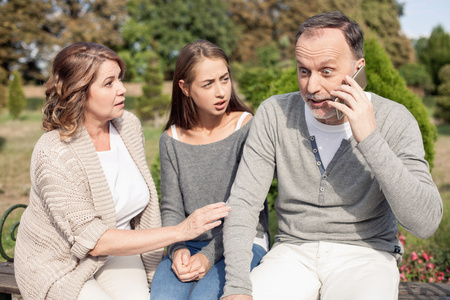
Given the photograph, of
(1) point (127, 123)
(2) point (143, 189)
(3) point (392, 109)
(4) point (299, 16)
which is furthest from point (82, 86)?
(4) point (299, 16)

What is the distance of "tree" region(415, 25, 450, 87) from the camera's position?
31781mm

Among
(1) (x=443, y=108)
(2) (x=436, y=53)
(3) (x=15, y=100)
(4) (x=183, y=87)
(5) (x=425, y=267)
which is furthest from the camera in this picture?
(2) (x=436, y=53)

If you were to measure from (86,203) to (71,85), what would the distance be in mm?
707

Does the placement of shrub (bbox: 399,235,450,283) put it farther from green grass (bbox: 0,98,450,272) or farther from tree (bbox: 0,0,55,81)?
tree (bbox: 0,0,55,81)

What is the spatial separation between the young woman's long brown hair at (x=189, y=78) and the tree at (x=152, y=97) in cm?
1481

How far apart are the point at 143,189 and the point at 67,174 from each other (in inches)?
22.6

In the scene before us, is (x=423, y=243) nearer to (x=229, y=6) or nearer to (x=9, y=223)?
(x=9, y=223)

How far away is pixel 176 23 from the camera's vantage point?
4256 cm

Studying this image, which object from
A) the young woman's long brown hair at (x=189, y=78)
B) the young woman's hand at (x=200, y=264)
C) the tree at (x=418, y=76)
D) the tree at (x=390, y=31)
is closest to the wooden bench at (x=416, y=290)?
the young woman's hand at (x=200, y=264)

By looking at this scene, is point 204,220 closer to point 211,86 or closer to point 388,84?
point 211,86

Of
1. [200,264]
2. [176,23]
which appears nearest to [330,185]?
[200,264]

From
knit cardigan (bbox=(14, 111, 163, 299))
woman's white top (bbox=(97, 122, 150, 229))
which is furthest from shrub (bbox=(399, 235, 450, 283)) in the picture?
knit cardigan (bbox=(14, 111, 163, 299))

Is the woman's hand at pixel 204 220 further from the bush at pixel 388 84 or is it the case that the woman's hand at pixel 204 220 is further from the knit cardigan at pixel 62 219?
the bush at pixel 388 84

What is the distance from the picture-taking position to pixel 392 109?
2.29 meters
